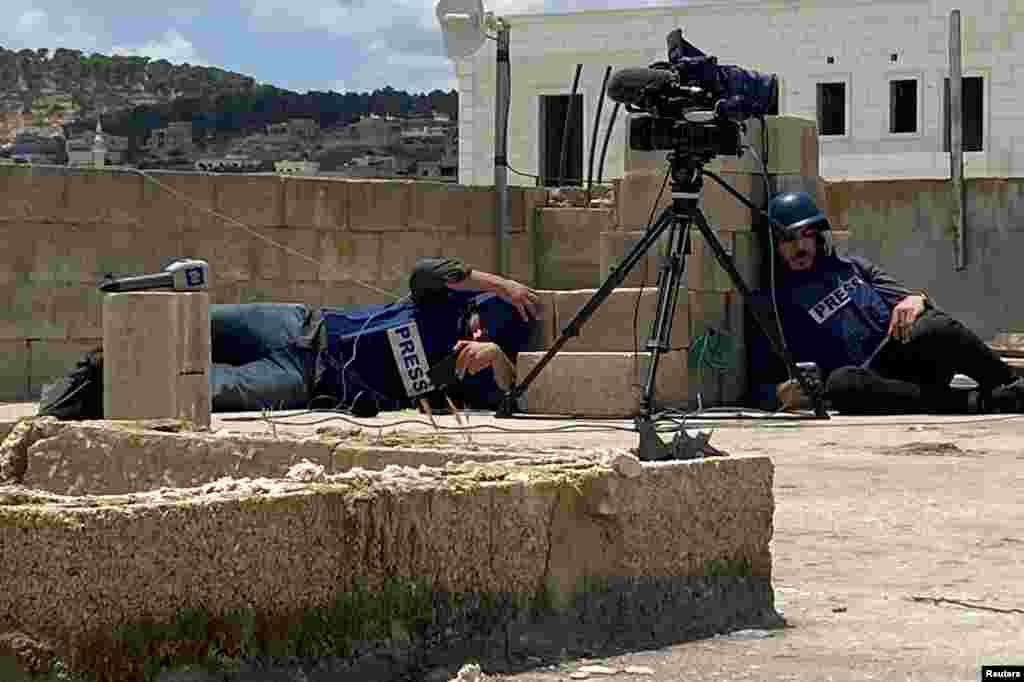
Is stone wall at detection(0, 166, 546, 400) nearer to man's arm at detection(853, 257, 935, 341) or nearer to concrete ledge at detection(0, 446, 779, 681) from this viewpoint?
man's arm at detection(853, 257, 935, 341)

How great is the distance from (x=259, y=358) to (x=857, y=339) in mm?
3375

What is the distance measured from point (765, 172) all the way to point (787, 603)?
714cm

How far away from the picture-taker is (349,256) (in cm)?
1419

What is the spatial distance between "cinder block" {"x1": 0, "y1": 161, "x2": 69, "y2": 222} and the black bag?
3.02 metres

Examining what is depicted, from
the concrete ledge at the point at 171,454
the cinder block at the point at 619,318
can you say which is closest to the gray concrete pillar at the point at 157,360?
the concrete ledge at the point at 171,454

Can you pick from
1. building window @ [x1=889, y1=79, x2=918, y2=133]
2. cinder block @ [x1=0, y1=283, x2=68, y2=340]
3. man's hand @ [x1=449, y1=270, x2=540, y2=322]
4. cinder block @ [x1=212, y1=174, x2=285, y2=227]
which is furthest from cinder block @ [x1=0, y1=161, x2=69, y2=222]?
building window @ [x1=889, y1=79, x2=918, y2=133]

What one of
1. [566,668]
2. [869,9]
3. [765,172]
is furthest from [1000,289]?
[869,9]

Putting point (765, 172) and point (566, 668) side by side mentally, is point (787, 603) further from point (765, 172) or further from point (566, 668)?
point (765, 172)

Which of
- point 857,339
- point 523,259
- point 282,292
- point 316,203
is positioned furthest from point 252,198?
point 857,339

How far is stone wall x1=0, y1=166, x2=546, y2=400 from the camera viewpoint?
499 inches

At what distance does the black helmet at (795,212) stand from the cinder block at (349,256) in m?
3.37

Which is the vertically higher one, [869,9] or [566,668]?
[869,9]

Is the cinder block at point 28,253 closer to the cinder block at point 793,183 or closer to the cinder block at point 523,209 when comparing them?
the cinder block at point 523,209

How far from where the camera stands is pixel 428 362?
11.4 meters
